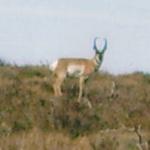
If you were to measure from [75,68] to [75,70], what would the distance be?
0.20 ft

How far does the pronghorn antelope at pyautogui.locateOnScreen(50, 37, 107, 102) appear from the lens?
2350 centimetres

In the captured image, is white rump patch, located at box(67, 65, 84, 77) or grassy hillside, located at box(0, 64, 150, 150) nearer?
grassy hillside, located at box(0, 64, 150, 150)

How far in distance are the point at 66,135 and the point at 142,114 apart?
4749mm

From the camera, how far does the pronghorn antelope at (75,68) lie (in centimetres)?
2350

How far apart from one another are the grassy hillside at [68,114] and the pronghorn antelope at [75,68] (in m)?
0.30

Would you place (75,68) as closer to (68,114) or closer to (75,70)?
(75,70)

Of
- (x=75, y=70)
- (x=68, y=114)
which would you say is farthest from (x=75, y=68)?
(x=68, y=114)

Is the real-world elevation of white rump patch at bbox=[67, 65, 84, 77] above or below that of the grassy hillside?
above

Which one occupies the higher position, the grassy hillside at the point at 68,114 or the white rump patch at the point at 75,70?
the white rump patch at the point at 75,70

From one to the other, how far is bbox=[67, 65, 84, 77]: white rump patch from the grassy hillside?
0.33 m

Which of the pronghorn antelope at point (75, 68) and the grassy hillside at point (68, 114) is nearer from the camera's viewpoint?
the grassy hillside at point (68, 114)

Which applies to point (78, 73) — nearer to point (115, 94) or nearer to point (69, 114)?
point (115, 94)

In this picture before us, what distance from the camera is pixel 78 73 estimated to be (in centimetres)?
2436

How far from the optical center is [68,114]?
19.8 m
